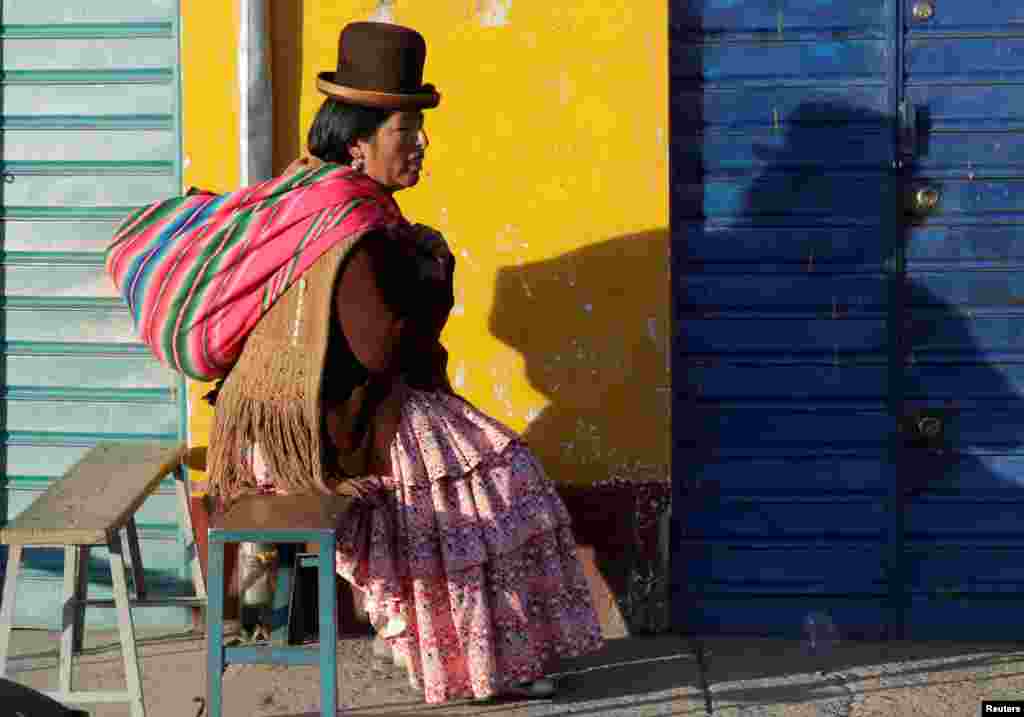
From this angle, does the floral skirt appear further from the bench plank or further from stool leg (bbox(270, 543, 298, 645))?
the bench plank

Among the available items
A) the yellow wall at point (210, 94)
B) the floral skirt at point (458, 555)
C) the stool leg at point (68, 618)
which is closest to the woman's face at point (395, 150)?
the floral skirt at point (458, 555)

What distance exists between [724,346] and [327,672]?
185 centimetres

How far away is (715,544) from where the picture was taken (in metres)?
5.64

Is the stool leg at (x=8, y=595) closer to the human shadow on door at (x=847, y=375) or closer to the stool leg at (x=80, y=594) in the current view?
the stool leg at (x=80, y=594)

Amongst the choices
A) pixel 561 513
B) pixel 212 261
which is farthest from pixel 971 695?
pixel 212 261

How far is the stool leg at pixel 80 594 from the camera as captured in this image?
514 centimetres

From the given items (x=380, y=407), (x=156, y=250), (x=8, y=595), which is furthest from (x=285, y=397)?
(x=8, y=595)

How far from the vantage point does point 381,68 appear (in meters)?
4.63

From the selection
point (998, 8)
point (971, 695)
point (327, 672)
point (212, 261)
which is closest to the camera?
point (327, 672)

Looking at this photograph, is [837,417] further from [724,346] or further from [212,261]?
[212,261]

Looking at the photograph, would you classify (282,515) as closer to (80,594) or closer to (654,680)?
(80,594)

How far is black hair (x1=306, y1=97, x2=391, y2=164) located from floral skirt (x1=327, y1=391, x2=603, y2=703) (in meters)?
0.71

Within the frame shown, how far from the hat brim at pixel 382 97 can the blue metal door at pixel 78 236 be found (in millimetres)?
1027

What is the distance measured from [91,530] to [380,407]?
0.84m
